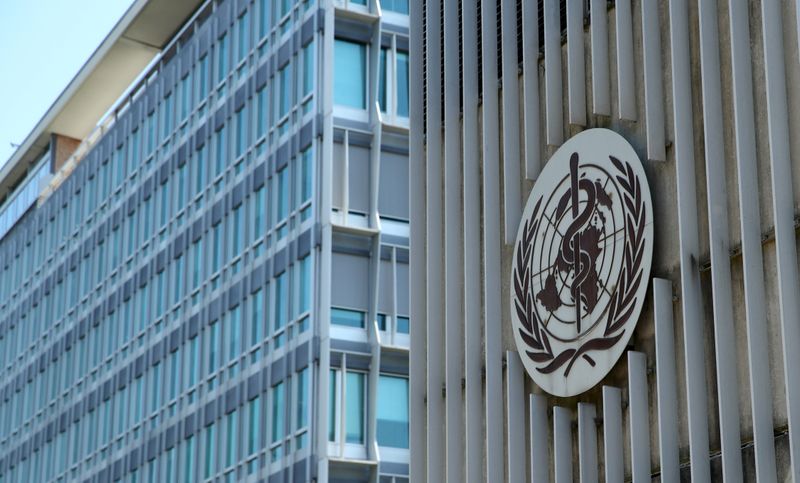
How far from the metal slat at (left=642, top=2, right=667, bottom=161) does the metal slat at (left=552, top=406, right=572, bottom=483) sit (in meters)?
3.32

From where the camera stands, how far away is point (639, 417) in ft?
56.0

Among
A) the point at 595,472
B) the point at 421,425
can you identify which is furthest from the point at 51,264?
the point at 595,472

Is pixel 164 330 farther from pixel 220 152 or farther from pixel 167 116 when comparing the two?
pixel 167 116

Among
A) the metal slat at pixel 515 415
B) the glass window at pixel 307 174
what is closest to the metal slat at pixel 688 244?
the metal slat at pixel 515 415

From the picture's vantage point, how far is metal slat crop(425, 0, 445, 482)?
2242 centimetres

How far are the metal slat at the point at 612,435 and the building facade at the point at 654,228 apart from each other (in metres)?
0.02

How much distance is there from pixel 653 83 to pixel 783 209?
309 cm

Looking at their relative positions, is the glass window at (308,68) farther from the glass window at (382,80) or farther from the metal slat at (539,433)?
the metal slat at (539,433)

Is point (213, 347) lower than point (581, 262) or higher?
higher

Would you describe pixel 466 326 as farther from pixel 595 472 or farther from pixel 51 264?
pixel 51 264

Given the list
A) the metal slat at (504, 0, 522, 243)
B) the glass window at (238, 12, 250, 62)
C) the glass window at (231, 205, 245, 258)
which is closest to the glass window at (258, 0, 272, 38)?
the glass window at (238, 12, 250, 62)

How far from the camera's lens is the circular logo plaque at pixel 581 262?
17734mm

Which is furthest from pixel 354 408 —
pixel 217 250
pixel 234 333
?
pixel 217 250

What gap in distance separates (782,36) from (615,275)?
3.60 metres
